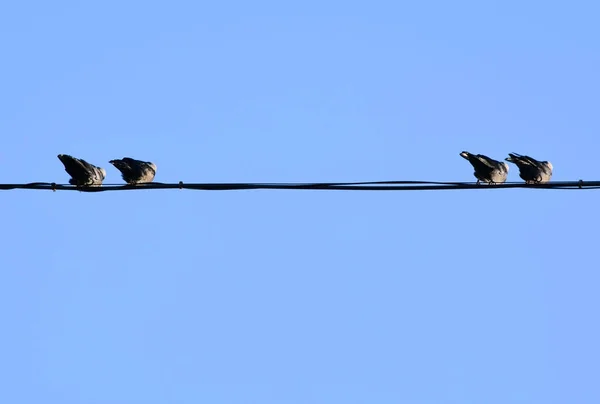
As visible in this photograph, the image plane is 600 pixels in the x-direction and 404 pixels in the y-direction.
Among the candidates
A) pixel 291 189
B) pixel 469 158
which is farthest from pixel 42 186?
pixel 469 158

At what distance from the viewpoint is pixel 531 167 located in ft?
44.4

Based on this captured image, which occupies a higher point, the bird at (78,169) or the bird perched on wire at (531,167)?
the bird perched on wire at (531,167)

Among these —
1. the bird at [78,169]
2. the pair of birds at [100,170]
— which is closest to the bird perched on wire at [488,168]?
the pair of birds at [100,170]

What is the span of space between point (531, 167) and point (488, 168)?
23.7 inches

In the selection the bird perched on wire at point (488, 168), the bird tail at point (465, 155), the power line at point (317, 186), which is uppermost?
the bird tail at point (465, 155)

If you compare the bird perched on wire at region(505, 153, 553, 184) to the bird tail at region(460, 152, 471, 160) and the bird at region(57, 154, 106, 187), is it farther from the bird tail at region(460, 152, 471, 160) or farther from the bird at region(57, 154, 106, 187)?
the bird at region(57, 154, 106, 187)

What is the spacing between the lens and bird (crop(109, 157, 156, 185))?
14.0m

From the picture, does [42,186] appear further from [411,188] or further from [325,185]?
[411,188]

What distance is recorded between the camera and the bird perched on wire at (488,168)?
13258mm

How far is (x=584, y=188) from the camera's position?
9727mm

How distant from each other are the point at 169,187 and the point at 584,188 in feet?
11.5

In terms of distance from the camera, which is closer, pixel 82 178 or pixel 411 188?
pixel 411 188

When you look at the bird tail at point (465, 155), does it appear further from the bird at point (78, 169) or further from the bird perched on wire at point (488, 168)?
the bird at point (78, 169)

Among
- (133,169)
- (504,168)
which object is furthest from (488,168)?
(133,169)
